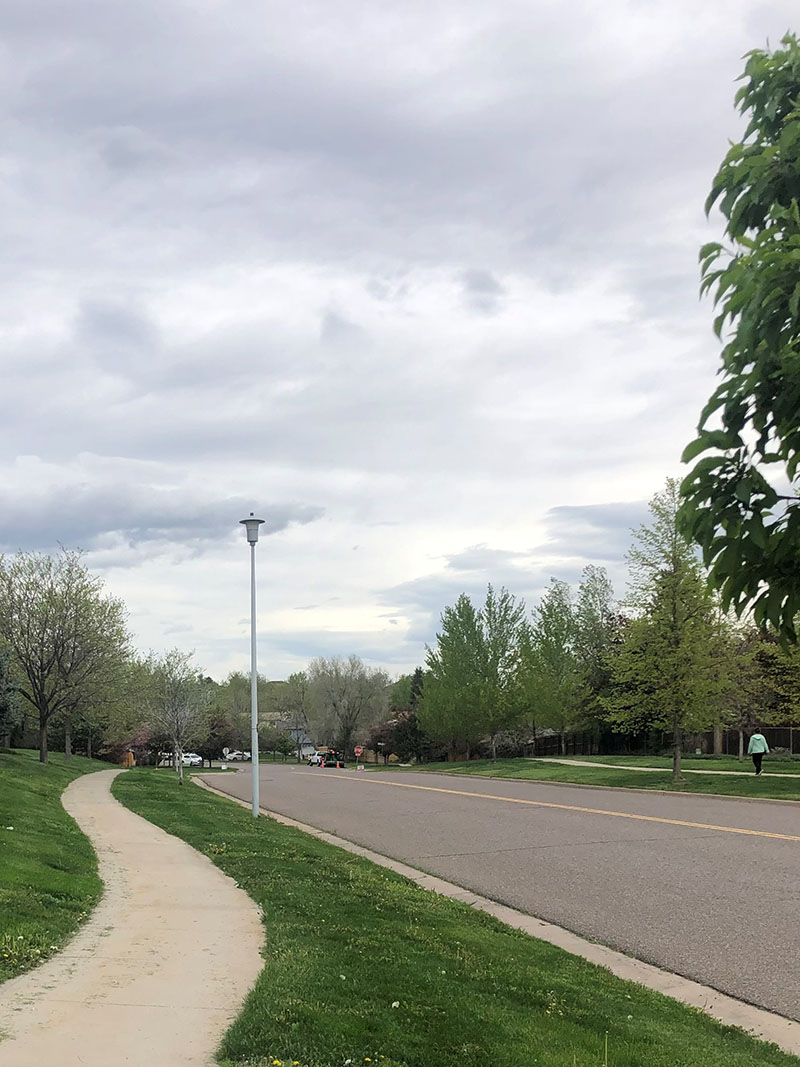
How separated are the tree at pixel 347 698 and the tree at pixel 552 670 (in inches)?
1229

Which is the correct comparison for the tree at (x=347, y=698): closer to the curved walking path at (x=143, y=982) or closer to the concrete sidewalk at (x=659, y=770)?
the concrete sidewalk at (x=659, y=770)

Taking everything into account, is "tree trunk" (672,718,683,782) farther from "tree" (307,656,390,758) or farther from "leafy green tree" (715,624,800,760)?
"tree" (307,656,390,758)

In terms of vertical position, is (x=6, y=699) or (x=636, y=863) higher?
(x=6, y=699)

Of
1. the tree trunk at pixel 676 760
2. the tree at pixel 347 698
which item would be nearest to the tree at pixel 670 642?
the tree trunk at pixel 676 760

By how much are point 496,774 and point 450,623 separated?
40.2 ft

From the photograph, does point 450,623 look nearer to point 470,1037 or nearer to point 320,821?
point 320,821

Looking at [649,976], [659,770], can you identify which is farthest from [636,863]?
[659,770]

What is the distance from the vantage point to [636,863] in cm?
1372

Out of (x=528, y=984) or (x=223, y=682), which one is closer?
(x=528, y=984)

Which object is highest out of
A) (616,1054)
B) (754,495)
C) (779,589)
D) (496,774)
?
(754,495)

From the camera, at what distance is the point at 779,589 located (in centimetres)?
306

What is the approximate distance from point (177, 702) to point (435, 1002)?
30797mm

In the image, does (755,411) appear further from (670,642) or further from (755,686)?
(755,686)

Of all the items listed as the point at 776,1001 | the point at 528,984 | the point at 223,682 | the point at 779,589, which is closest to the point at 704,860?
the point at 776,1001
